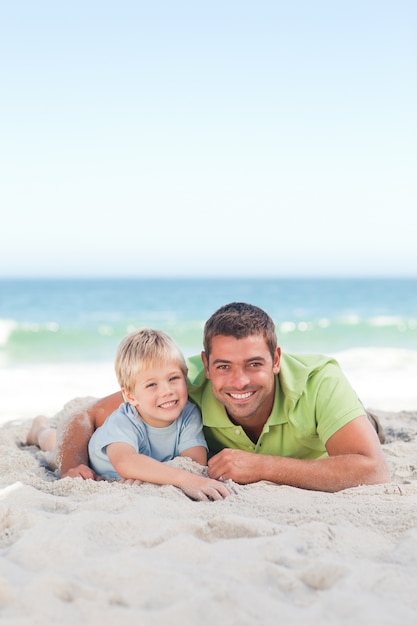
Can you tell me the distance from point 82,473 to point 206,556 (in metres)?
1.44

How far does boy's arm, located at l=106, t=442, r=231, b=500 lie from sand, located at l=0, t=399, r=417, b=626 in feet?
0.22

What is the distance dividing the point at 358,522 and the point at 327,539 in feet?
1.00

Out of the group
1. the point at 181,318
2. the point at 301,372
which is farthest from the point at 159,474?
the point at 181,318

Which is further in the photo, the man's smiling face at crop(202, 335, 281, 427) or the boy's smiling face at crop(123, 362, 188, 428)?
the boy's smiling face at crop(123, 362, 188, 428)

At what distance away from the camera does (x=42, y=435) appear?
4914mm

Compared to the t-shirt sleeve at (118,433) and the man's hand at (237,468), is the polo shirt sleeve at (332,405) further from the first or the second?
the t-shirt sleeve at (118,433)

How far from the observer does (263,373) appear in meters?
3.41

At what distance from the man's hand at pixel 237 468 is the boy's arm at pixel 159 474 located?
0.13 meters

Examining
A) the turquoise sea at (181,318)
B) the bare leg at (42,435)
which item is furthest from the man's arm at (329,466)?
the turquoise sea at (181,318)

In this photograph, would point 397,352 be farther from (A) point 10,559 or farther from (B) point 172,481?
(A) point 10,559

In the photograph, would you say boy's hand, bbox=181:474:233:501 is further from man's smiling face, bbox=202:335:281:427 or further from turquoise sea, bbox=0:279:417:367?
turquoise sea, bbox=0:279:417:367

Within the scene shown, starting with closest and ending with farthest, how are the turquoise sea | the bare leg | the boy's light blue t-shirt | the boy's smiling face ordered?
the boy's smiling face
the boy's light blue t-shirt
the bare leg
the turquoise sea

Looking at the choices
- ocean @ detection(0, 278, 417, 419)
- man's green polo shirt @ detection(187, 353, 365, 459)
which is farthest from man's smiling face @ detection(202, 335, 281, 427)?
ocean @ detection(0, 278, 417, 419)

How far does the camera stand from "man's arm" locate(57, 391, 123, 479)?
3.71 m
